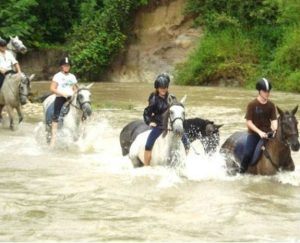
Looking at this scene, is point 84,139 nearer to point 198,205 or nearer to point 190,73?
point 198,205

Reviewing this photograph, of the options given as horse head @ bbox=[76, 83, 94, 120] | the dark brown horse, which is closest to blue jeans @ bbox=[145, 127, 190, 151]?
the dark brown horse

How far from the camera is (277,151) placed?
31.6ft

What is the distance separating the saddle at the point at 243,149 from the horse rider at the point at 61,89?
4.16 metres

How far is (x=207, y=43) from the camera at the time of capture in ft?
104

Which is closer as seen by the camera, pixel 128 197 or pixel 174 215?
pixel 174 215

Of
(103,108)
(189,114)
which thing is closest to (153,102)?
(189,114)

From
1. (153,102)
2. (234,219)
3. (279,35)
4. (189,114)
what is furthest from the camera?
(279,35)

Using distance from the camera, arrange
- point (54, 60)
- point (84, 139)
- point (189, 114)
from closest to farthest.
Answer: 1. point (84, 139)
2. point (189, 114)
3. point (54, 60)

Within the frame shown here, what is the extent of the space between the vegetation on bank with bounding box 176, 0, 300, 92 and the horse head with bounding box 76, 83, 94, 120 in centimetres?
1671

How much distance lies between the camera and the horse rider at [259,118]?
978 cm

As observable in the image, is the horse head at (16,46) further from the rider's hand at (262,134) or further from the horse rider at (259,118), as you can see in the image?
the rider's hand at (262,134)

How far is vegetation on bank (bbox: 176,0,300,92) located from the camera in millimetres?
28922

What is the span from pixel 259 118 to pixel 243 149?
0.56 m

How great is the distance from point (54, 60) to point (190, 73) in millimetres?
8721
